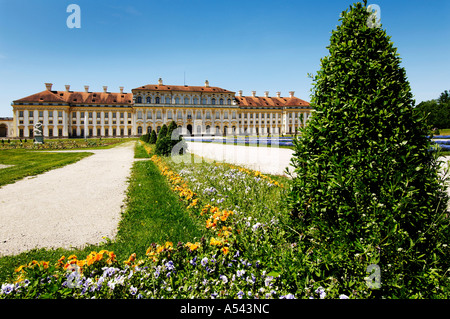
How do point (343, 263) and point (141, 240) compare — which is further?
point (141, 240)

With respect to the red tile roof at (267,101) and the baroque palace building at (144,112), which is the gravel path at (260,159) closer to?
the baroque palace building at (144,112)

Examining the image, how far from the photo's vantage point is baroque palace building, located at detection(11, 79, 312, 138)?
5956 centimetres

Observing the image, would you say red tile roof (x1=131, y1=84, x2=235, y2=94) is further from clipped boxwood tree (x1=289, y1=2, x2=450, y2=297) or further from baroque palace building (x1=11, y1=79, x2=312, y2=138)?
clipped boxwood tree (x1=289, y1=2, x2=450, y2=297)

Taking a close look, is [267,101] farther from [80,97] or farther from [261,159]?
[261,159]

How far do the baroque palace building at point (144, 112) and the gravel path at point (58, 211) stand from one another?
52399mm

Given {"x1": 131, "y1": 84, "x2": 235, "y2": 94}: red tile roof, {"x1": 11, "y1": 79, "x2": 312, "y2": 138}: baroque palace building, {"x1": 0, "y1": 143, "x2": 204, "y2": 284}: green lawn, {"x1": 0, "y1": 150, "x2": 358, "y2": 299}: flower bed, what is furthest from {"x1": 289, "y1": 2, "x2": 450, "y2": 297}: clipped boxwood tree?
{"x1": 131, "y1": 84, "x2": 235, "y2": 94}: red tile roof

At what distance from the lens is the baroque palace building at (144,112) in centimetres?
5956

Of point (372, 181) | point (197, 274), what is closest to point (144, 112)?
point (197, 274)

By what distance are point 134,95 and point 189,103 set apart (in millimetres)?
13700
